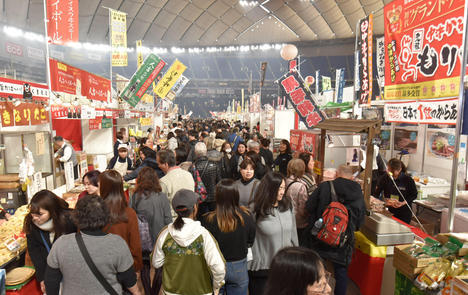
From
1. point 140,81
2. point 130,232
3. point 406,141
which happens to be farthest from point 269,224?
point 140,81

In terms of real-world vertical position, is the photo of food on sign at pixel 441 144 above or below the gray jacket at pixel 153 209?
above

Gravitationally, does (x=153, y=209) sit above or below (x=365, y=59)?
below

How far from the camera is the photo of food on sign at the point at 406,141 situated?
22.5ft

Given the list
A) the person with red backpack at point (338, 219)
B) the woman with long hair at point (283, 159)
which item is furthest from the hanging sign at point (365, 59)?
the person with red backpack at point (338, 219)

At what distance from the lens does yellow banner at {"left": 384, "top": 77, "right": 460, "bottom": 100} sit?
2.88 meters

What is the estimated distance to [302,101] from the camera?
20.1 feet

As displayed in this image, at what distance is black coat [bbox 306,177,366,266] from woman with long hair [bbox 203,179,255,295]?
0.99 meters

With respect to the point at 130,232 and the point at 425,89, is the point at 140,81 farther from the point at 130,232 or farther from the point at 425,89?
the point at 425,89

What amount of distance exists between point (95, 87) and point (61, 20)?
197 centimetres

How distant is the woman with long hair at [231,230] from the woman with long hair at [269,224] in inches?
9.8

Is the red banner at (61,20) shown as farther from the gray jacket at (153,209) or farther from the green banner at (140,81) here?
the gray jacket at (153,209)

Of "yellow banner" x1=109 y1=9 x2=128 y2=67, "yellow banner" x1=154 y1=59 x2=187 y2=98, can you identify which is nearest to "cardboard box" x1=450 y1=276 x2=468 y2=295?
"yellow banner" x1=154 y1=59 x2=187 y2=98

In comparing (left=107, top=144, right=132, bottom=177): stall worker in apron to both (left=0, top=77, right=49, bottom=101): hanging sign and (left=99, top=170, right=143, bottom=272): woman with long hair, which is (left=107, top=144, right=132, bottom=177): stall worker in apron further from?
(left=99, top=170, right=143, bottom=272): woman with long hair

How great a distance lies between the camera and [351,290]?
3789 millimetres
